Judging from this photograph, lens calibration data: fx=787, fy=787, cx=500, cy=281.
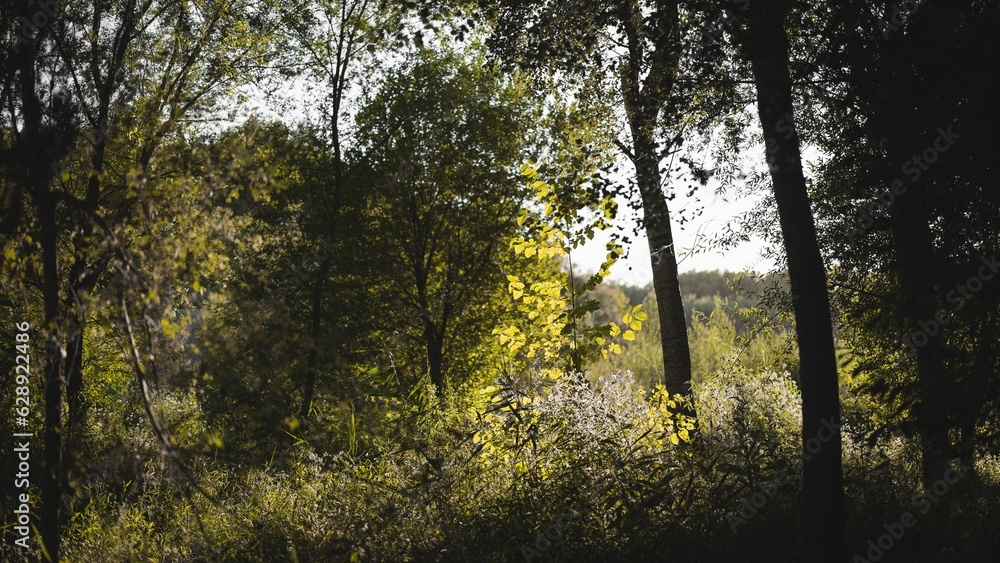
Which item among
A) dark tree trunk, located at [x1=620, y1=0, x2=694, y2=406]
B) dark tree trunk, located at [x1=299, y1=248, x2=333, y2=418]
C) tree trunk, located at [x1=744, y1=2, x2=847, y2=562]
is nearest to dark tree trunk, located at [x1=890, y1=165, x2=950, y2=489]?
tree trunk, located at [x1=744, y1=2, x2=847, y2=562]

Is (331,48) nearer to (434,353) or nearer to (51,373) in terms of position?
(434,353)

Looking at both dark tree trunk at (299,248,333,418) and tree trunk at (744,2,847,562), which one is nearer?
tree trunk at (744,2,847,562)

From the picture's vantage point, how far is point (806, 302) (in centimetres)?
510

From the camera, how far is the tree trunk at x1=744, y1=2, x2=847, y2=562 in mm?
4988

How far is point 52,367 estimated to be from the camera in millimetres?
5184

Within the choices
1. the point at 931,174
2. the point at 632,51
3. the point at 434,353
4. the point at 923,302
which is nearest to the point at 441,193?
the point at 434,353

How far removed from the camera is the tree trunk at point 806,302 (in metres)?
4.99

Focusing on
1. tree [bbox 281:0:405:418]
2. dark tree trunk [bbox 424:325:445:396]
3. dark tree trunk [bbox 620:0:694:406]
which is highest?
tree [bbox 281:0:405:418]

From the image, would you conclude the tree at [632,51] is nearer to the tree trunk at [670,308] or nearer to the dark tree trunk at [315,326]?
the tree trunk at [670,308]

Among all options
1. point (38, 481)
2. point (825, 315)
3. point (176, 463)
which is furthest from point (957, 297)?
point (38, 481)

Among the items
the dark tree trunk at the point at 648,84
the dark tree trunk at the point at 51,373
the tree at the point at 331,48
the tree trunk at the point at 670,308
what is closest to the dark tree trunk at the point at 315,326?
the tree at the point at 331,48

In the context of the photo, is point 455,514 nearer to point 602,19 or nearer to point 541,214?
point 602,19

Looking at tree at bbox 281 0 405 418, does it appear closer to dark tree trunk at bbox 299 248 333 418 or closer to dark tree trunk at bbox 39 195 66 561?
dark tree trunk at bbox 299 248 333 418

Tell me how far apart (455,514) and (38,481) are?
7.26 metres
